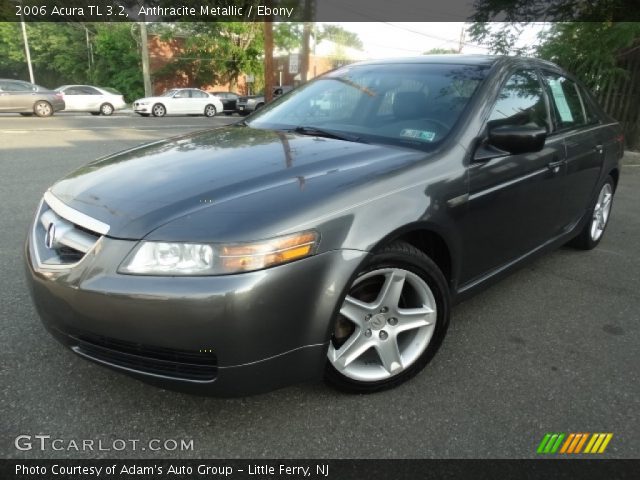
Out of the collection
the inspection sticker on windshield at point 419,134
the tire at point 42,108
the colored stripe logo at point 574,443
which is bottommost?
the tire at point 42,108

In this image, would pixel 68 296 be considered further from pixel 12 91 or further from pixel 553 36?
pixel 12 91

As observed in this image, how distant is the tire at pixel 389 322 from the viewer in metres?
2.08

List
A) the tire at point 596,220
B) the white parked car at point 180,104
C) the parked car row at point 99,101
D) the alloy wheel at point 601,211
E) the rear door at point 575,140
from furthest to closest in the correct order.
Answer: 1. the white parked car at point 180,104
2. the parked car row at point 99,101
3. the alloy wheel at point 601,211
4. the tire at point 596,220
5. the rear door at point 575,140

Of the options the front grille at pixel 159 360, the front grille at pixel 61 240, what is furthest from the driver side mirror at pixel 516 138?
the front grille at pixel 61 240

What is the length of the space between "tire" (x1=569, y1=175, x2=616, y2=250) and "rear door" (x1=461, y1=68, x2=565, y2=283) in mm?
977

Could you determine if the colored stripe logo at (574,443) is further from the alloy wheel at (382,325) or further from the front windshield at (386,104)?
the front windshield at (386,104)

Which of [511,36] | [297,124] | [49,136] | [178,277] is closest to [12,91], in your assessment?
[49,136]

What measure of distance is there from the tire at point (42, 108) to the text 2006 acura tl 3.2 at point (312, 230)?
56.7 feet

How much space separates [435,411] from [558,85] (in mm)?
2587

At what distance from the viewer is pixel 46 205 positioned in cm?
229

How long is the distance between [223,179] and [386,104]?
1.25 metres

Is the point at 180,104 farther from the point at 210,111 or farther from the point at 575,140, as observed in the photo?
the point at 575,140

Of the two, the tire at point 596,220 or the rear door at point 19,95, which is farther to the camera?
the rear door at point 19,95

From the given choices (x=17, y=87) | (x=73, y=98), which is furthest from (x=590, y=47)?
(x=73, y=98)
